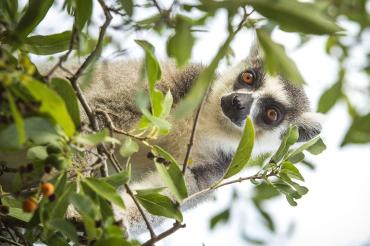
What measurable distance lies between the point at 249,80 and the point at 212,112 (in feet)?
1.72

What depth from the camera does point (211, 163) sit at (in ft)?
15.5

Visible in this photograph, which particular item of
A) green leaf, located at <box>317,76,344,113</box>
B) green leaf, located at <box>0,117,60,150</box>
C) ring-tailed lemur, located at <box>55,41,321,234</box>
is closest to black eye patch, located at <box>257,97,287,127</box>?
ring-tailed lemur, located at <box>55,41,321,234</box>

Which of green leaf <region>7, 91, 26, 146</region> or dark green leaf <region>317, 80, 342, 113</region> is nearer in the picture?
green leaf <region>7, 91, 26, 146</region>

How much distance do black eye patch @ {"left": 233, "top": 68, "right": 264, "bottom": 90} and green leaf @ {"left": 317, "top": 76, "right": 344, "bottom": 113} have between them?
322cm

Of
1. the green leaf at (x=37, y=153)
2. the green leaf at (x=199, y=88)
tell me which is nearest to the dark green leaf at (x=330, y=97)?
the green leaf at (x=199, y=88)

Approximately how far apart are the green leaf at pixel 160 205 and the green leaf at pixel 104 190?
1.30ft

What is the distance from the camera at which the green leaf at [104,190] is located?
162 centimetres

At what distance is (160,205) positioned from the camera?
2.03 meters

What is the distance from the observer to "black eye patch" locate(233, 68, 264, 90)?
509 cm

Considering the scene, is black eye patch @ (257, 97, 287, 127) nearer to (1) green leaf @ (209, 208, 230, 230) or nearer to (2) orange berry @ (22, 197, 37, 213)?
(1) green leaf @ (209, 208, 230, 230)

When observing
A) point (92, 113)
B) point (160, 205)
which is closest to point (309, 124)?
point (160, 205)

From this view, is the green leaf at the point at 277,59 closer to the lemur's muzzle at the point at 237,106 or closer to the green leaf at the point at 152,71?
the green leaf at the point at 152,71

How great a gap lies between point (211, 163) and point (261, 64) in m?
1.22

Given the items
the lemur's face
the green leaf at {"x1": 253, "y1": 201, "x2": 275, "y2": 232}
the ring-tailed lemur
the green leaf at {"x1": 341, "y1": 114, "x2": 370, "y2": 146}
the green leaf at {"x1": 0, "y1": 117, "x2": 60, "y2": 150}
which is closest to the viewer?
the green leaf at {"x1": 341, "y1": 114, "x2": 370, "y2": 146}
